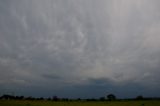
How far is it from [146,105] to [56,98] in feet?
248

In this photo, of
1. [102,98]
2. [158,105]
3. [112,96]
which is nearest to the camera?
[158,105]

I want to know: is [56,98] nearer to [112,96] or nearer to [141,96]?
[112,96]

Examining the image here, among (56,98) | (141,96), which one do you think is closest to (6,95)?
(56,98)

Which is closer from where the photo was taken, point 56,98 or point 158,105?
point 158,105

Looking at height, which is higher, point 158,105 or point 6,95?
point 6,95

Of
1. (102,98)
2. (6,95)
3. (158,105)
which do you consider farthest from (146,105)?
(6,95)

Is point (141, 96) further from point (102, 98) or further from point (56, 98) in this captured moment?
point (56, 98)

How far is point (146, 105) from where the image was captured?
3519 inches

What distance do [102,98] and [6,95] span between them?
203 ft

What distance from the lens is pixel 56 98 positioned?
506 feet

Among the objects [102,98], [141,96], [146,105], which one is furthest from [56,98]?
[146,105]

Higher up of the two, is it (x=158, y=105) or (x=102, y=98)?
(x=102, y=98)

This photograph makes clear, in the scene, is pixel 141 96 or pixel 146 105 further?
pixel 141 96

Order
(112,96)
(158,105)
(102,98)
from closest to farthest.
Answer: (158,105) → (102,98) → (112,96)
